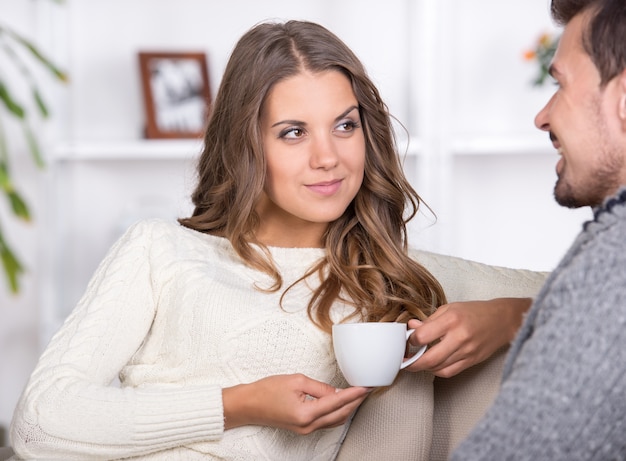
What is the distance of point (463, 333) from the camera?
1429 millimetres

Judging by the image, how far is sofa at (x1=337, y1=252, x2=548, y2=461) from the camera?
1.54 meters

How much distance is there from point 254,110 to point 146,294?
1.27 feet

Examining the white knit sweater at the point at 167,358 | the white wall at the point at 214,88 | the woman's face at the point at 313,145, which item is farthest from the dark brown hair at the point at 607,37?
the white wall at the point at 214,88

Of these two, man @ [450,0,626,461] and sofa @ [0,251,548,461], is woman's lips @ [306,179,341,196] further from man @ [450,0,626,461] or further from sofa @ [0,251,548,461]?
man @ [450,0,626,461]

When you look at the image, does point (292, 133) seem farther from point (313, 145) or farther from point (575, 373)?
point (575, 373)

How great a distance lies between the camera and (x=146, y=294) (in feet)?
5.35

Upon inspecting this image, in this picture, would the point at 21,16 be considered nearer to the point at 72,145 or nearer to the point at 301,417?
the point at 72,145

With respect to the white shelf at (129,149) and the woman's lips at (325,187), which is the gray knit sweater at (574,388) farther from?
the white shelf at (129,149)

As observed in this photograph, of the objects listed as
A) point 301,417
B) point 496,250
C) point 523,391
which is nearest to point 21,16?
point 496,250

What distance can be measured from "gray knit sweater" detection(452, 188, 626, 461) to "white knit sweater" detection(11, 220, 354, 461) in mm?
654

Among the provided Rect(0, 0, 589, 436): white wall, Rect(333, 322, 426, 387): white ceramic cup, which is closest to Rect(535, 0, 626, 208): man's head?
Rect(333, 322, 426, 387): white ceramic cup

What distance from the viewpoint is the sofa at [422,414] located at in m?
1.54

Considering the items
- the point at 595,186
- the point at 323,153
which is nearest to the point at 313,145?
the point at 323,153

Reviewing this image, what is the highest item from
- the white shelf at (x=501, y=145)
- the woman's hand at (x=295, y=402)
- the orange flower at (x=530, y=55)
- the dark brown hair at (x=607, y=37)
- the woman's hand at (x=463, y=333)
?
the dark brown hair at (x=607, y=37)
